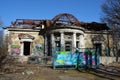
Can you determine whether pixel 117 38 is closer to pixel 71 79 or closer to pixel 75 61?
pixel 75 61

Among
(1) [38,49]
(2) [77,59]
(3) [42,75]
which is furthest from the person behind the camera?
(1) [38,49]

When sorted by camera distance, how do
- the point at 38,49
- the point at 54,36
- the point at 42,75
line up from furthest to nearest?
the point at 38,49 → the point at 54,36 → the point at 42,75

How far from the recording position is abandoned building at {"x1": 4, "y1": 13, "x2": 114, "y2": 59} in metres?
33.4

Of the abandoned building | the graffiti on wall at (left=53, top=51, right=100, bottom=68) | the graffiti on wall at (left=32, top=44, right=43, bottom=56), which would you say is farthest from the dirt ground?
the graffiti on wall at (left=32, top=44, right=43, bottom=56)

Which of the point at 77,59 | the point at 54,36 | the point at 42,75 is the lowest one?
the point at 42,75

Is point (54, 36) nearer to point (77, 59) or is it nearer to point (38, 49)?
point (38, 49)

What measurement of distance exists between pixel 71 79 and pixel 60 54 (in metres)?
8.41

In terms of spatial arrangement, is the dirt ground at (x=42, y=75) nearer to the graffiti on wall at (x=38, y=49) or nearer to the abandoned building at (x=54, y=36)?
the abandoned building at (x=54, y=36)

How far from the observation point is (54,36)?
33844 millimetres

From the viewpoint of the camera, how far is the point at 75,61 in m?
22.6

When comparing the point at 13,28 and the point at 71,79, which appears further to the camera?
the point at 13,28

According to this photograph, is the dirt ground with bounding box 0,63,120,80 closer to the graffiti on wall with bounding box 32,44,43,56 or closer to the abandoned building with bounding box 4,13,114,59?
the abandoned building with bounding box 4,13,114,59

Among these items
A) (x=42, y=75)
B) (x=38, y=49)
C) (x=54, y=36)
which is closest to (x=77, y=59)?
→ (x=42, y=75)

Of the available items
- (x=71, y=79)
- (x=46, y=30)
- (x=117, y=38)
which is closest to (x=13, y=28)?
(x=46, y=30)
